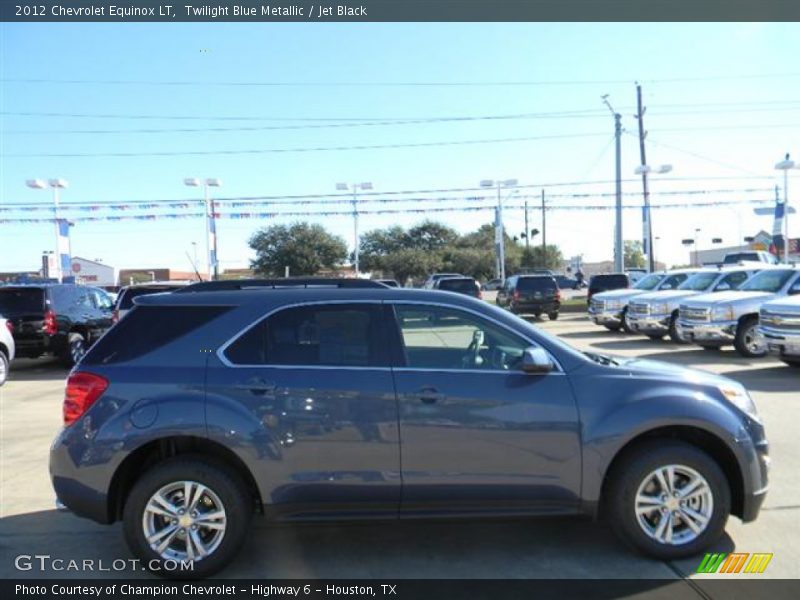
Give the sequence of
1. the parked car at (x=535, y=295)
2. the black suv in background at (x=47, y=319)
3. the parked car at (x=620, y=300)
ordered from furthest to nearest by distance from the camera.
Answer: the parked car at (x=535, y=295)
the parked car at (x=620, y=300)
the black suv in background at (x=47, y=319)

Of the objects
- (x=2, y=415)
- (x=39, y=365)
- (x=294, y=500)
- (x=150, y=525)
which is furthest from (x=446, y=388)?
(x=39, y=365)

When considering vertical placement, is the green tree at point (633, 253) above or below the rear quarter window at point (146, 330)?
above

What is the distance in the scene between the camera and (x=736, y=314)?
528 inches

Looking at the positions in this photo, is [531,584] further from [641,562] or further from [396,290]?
[396,290]

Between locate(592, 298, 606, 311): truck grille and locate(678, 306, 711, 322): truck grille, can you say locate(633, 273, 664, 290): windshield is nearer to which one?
locate(592, 298, 606, 311): truck grille

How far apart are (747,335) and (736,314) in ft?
1.56

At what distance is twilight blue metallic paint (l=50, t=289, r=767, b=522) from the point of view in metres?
4.08

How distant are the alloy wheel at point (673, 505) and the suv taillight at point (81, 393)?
3.51 m

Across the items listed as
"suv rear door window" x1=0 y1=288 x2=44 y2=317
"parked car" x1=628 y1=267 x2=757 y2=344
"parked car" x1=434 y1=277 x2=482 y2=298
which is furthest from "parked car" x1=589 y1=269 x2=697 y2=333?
"suv rear door window" x1=0 y1=288 x2=44 y2=317

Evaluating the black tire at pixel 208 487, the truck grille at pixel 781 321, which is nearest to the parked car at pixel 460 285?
the truck grille at pixel 781 321

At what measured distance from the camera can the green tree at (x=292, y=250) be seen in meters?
53.4

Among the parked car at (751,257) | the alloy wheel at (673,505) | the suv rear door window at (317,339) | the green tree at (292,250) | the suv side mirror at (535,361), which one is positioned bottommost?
the alloy wheel at (673,505)

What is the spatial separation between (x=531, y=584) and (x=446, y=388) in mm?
1286

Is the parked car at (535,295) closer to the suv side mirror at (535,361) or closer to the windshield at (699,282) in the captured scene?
the windshield at (699,282)
